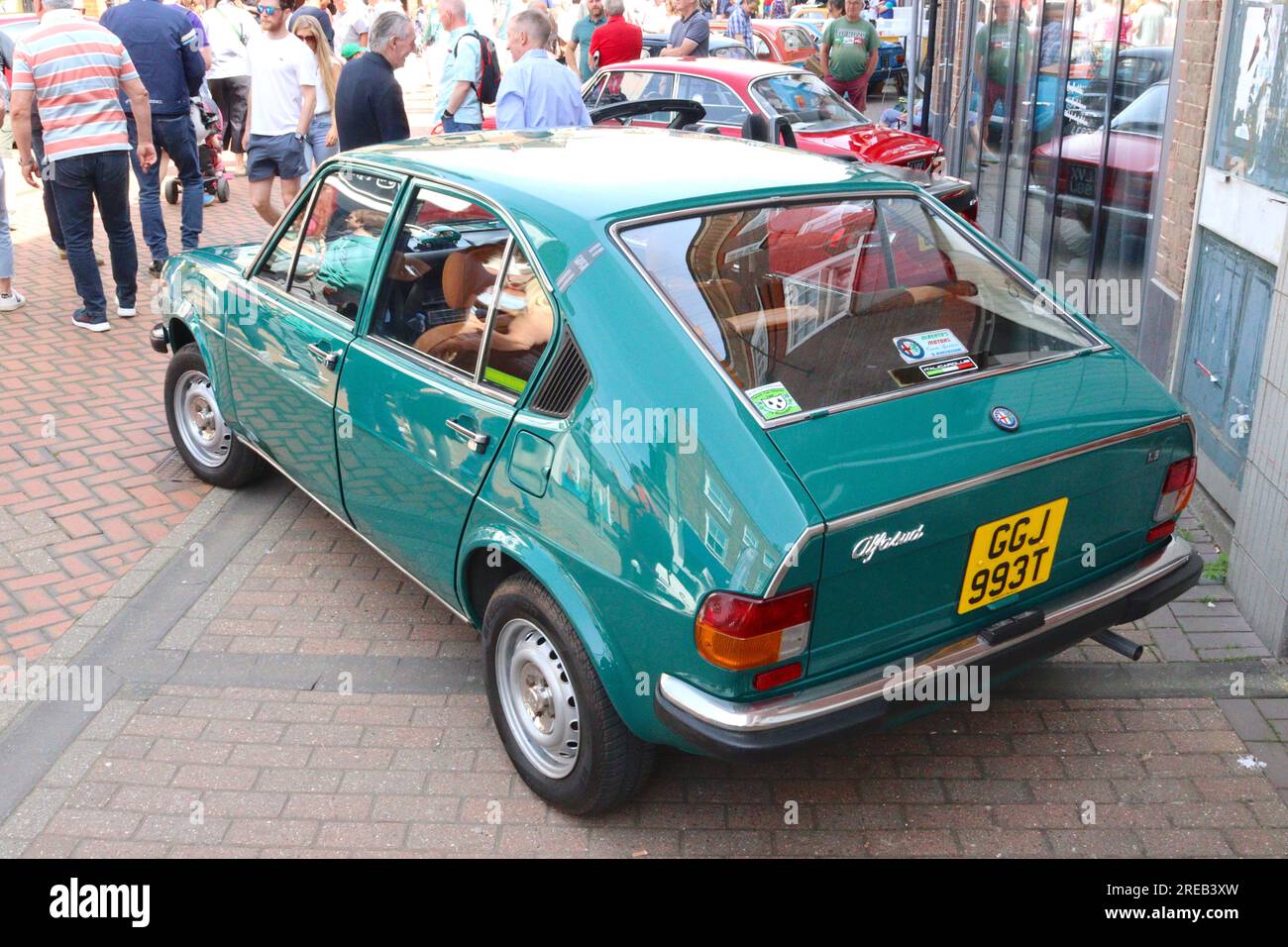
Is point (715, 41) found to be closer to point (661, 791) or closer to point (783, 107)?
point (783, 107)

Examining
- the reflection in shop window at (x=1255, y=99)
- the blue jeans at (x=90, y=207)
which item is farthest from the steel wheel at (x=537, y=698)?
the blue jeans at (x=90, y=207)

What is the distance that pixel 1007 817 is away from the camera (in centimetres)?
328

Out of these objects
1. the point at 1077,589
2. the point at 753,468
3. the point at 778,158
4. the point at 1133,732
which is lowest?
the point at 1133,732

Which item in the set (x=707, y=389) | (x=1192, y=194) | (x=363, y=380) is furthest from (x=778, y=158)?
(x=1192, y=194)

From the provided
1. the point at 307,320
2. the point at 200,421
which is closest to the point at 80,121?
the point at 200,421

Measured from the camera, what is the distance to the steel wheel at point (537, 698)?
3157mm

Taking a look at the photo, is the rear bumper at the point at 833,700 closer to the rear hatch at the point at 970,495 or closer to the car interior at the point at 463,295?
the rear hatch at the point at 970,495

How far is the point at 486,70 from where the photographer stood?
8586 mm

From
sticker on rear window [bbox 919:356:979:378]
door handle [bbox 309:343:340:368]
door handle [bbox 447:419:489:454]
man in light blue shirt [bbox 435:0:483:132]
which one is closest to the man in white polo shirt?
man in light blue shirt [bbox 435:0:483:132]

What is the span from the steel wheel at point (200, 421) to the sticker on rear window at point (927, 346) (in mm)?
3289

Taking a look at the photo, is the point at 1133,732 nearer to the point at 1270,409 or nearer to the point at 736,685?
the point at 1270,409

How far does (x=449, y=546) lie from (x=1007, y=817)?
179 cm

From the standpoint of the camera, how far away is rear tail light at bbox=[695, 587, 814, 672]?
8.48 ft

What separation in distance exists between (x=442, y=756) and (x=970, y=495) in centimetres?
181
